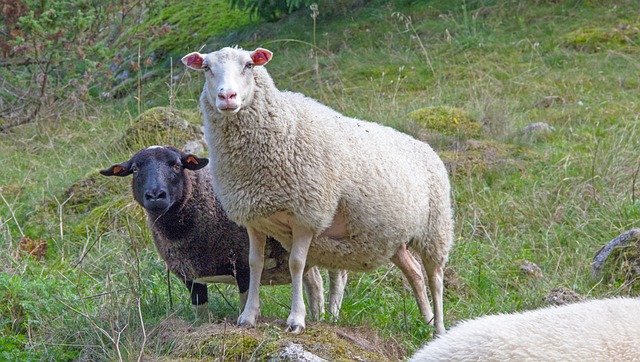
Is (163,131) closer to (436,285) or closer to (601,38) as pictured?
(436,285)

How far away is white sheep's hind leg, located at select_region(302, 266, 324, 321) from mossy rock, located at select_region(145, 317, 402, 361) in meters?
1.15

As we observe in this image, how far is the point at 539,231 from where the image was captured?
8.52 meters

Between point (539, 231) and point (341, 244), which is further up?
point (341, 244)

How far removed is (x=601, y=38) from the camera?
13.0 meters

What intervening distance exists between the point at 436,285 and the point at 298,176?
5.33 feet

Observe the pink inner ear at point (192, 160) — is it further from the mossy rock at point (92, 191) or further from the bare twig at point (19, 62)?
the bare twig at point (19, 62)

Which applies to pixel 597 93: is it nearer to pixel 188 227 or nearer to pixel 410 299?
pixel 410 299

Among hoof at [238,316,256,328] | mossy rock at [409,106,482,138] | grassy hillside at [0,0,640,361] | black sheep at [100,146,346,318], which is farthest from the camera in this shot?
mossy rock at [409,106,482,138]

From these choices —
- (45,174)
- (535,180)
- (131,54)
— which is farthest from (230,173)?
(131,54)

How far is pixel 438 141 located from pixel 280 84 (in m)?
3.43

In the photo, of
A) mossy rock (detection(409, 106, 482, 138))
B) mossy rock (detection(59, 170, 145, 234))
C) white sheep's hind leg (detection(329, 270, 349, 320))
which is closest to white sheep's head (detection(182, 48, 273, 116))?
white sheep's hind leg (detection(329, 270, 349, 320))

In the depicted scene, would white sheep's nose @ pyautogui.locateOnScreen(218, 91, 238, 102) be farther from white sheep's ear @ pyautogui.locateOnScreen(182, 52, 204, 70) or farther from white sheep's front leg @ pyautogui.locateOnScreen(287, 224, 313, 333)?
white sheep's front leg @ pyautogui.locateOnScreen(287, 224, 313, 333)

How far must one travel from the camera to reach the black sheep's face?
6.05 m

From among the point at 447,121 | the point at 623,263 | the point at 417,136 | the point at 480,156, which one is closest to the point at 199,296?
the point at 623,263
